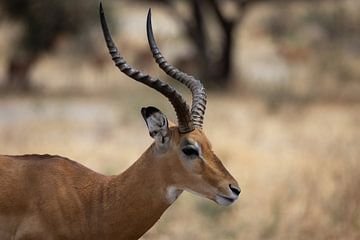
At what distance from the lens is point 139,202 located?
4906mm

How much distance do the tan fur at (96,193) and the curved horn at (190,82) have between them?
0.66ft

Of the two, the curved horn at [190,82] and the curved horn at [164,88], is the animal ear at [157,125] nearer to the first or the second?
the curved horn at [164,88]

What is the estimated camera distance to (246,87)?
20578mm

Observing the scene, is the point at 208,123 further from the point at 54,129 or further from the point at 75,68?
the point at 75,68

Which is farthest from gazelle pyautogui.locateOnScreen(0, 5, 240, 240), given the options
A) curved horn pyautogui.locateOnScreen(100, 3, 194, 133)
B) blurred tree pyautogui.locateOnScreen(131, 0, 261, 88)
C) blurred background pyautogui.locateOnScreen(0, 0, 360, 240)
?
blurred tree pyautogui.locateOnScreen(131, 0, 261, 88)

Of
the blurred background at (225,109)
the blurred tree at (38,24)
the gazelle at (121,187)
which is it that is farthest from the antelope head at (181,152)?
the blurred tree at (38,24)

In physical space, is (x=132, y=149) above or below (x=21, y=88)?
below

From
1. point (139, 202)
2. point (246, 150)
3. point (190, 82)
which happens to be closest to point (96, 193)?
point (139, 202)

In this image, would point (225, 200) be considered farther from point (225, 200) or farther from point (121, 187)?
point (121, 187)

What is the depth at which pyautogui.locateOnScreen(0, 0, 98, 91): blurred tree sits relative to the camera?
1925 cm

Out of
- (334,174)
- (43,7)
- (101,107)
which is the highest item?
(43,7)

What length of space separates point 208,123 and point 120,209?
9.82 meters

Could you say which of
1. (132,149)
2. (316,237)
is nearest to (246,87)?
(132,149)

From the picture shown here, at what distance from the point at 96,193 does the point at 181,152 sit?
59 centimetres
